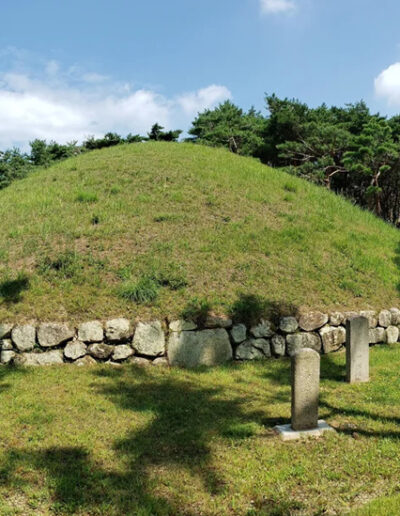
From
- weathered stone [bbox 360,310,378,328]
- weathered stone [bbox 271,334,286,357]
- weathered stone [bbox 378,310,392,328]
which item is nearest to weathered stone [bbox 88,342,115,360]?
weathered stone [bbox 271,334,286,357]

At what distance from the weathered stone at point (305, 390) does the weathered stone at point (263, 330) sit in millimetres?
2600

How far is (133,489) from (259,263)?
236 inches

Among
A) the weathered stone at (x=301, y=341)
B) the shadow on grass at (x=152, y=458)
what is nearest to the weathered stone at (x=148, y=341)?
the shadow on grass at (x=152, y=458)

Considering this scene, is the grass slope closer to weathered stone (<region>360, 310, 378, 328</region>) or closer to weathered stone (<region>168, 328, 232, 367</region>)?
weathered stone (<region>360, 310, 378, 328</region>)

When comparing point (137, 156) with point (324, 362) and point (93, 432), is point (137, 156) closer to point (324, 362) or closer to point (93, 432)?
point (324, 362)

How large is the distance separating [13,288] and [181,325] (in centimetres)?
327

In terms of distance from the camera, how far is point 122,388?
625cm

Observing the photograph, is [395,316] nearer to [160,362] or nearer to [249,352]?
[249,352]

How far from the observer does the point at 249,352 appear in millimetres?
7594

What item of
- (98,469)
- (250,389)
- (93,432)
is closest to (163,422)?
(93,432)

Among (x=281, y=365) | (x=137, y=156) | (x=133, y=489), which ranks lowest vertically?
(x=133, y=489)

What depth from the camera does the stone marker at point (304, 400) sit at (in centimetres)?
492

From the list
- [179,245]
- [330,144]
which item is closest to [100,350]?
[179,245]

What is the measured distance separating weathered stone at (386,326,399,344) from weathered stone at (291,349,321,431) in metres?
4.46
